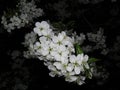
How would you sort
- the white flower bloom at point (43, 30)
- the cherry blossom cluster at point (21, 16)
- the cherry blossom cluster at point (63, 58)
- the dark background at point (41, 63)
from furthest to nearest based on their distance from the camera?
1. the dark background at point (41, 63)
2. the cherry blossom cluster at point (21, 16)
3. the white flower bloom at point (43, 30)
4. the cherry blossom cluster at point (63, 58)

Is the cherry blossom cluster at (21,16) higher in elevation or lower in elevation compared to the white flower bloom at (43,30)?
higher

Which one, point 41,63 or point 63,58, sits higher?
point 41,63

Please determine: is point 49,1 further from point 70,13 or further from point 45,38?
point 45,38

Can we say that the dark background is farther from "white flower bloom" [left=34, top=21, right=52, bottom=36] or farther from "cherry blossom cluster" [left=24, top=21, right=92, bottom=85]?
"cherry blossom cluster" [left=24, top=21, right=92, bottom=85]

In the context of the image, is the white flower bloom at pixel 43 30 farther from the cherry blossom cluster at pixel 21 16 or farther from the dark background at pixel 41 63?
the dark background at pixel 41 63

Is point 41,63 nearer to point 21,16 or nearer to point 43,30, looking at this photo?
point 21,16

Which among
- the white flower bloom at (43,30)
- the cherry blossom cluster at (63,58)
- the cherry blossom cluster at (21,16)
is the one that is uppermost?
the cherry blossom cluster at (21,16)

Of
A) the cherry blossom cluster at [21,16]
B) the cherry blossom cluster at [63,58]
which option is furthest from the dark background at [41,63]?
the cherry blossom cluster at [63,58]

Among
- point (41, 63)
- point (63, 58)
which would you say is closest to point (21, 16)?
point (63, 58)
